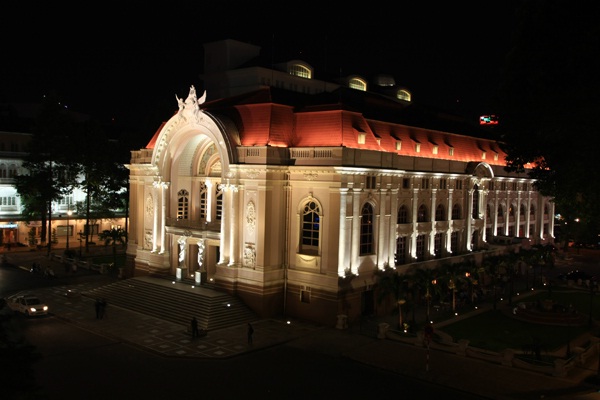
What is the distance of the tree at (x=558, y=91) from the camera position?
77.3 ft

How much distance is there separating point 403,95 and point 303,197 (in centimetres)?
4384

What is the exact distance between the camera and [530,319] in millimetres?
39500

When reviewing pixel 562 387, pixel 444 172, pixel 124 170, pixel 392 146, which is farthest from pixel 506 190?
pixel 124 170

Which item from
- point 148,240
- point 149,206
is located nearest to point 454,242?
point 148,240

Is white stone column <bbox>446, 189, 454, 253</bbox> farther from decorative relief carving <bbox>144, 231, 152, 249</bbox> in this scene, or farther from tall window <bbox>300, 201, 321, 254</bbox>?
decorative relief carving <bbox>144, 231, 152, 249</bbox>

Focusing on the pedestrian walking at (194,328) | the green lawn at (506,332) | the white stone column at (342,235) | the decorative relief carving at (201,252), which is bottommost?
the green lawn at (506,332)

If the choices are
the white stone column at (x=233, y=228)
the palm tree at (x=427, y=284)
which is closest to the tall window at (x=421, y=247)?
the palm tree at (x=427, y=284)

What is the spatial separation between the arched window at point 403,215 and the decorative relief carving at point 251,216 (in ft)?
39.4

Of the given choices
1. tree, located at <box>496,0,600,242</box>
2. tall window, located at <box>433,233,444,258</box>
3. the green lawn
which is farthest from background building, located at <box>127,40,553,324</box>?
tree, located at <box>496,0,600,242</box>

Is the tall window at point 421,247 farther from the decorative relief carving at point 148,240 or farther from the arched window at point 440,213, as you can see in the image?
the decorative relief carving at point 148,240

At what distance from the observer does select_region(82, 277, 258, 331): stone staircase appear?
3625 cm

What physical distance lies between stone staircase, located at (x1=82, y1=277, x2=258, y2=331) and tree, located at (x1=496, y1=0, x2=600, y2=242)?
20313 mm

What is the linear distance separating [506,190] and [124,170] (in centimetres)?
4562

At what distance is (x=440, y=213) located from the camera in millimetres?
48562
